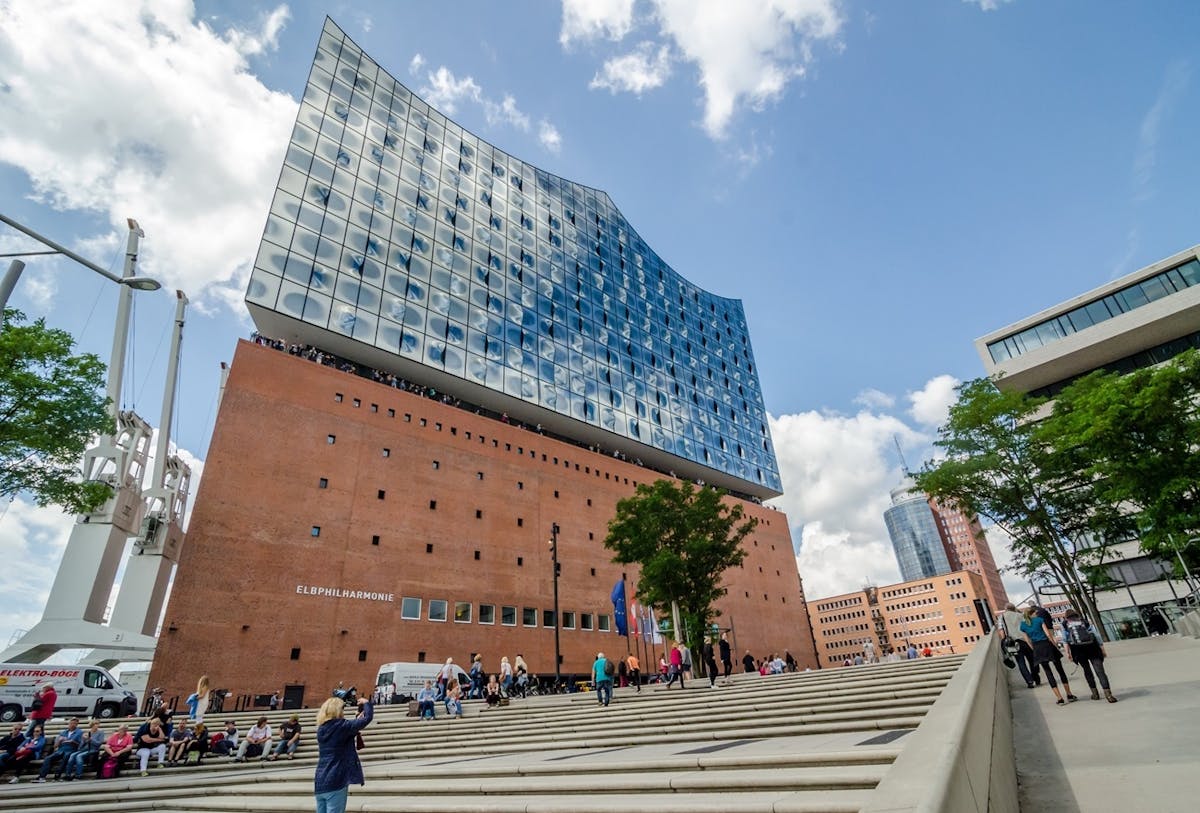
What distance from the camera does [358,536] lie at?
1193 inches

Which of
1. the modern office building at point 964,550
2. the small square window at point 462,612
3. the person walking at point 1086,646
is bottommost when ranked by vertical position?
the person walking at point 1086,646

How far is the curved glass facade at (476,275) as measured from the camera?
118 feet

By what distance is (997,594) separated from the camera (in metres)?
158

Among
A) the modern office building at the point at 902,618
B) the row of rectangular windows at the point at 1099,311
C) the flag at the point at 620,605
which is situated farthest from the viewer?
the modern office building at the point at 902,618

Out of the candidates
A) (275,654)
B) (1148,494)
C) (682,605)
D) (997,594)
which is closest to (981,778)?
(1148,494)

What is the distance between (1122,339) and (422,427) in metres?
46.5

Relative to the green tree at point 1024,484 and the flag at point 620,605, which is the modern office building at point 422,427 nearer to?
the flag at point 620,605

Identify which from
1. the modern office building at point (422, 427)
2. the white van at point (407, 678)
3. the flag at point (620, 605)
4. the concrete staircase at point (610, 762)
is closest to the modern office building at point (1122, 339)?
the modern office building at point (422, 427)

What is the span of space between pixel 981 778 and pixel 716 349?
2639 inches

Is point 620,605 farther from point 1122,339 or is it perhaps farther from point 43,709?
point 1122,339

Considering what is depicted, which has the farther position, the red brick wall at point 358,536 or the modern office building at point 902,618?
the modern office building at point 902,618

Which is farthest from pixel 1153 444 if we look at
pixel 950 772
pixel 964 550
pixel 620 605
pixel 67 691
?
pixel 964 550

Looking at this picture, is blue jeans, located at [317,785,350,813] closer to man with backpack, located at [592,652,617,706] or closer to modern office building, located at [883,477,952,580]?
man with backpack, located at [592,652,617,706]

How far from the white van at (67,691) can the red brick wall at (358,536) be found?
309 centimetres
